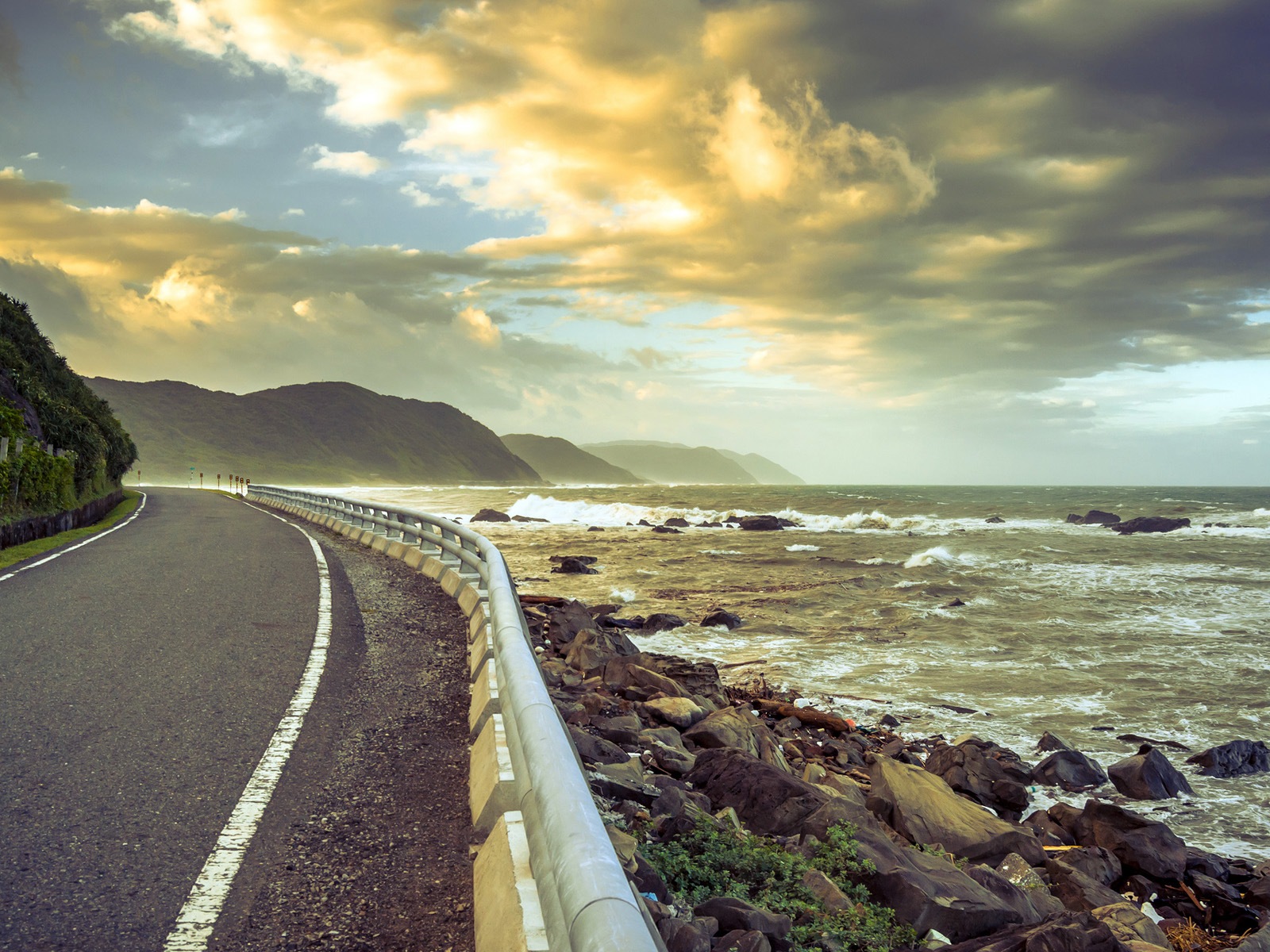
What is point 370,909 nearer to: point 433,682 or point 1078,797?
point 433,682

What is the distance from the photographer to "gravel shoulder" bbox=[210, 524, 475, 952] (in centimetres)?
320

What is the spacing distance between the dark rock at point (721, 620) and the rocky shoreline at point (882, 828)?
6689 mm

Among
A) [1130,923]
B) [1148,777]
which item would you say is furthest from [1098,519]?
[1130,923]

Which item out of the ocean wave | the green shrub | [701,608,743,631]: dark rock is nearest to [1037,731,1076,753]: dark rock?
the green shrub

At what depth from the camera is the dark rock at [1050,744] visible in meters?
10.5

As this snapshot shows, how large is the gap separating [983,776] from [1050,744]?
2232 mm

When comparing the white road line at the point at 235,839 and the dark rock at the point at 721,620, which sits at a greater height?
the white road line at the point at 235,839

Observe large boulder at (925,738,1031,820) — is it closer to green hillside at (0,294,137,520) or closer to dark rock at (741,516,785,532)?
green hillside at (0,294,137,520)

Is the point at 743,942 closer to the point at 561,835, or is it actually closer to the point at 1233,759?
the point at 561,835

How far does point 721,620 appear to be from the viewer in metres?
18.8

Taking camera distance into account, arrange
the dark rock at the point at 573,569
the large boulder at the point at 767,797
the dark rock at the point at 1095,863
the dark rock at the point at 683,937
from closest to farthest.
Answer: the dark rock at the point at 683,937
the large boulder at the point at 767,797
the dark rock at the point at 1095,863
the dark rock at the point at 573,569

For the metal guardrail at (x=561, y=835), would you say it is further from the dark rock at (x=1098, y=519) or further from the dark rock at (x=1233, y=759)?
the dark rock at (x=1098, y=519)

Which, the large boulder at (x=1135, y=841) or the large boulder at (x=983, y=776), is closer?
the large boulder at (x=1135, y=841)

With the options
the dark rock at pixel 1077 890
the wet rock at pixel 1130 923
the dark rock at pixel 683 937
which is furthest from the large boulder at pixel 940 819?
the dark rock at pixel 683 937
